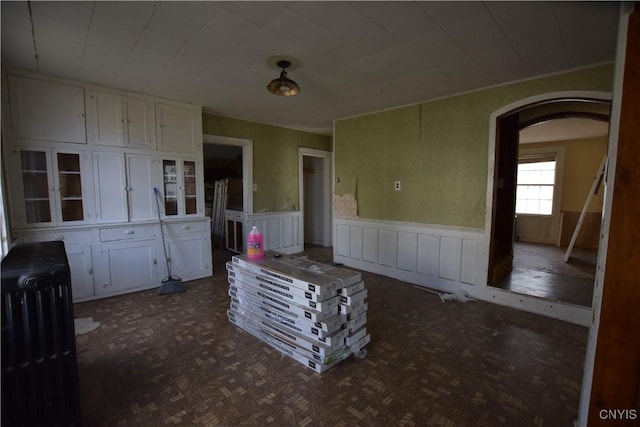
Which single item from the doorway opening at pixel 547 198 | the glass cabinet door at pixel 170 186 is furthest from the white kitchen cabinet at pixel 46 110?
the doorway opening at pixel 547 198

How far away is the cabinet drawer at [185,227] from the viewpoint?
4.22 meters

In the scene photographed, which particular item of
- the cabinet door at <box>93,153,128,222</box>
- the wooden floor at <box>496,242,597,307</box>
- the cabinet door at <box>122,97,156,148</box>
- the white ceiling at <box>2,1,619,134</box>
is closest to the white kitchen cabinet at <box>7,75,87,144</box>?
the white ceiling at <box>2,1,619,134</box>

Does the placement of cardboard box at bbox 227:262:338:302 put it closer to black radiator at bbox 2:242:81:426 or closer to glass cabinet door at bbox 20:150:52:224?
black radiator at bbox 2:242:81:426

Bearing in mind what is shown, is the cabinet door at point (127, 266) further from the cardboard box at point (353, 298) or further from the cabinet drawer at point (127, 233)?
the cardboard box at point (353, 298)

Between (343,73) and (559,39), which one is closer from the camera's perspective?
(559,39)

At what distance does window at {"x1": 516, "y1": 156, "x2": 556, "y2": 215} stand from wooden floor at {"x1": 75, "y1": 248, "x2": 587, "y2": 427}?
555 cm

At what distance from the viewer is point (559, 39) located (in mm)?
2416

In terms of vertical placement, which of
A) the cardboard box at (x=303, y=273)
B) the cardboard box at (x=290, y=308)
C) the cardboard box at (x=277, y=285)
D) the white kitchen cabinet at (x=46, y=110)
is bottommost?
the cardboard box at (x=290, y=308)

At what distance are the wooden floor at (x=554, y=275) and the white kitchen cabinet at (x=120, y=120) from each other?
5.21 m

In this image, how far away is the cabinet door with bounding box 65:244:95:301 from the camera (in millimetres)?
3521

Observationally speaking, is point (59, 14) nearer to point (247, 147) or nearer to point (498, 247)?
point (247, 147)

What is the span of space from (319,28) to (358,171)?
3.02 metres

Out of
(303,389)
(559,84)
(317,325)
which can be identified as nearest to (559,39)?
(559,84)

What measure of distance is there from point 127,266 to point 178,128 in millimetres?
2049
